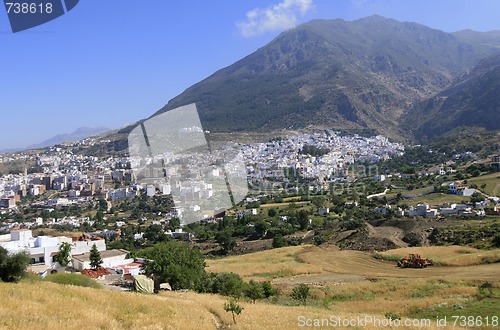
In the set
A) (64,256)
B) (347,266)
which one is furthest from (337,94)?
(64,256)

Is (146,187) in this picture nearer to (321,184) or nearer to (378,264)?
(321,184)

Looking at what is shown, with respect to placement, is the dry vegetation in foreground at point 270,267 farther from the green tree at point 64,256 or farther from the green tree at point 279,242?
the green tree at point 64,256

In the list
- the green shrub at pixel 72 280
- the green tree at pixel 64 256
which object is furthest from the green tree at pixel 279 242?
the green shrub at pixel 72 280

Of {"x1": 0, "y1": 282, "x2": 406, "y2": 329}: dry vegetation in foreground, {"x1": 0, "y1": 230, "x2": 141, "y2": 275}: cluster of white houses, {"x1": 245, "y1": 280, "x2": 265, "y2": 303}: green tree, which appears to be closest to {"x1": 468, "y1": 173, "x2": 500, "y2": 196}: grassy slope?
{"x1": 0, "y1": 230, "x2": 141, "y2": 275}: cluster of white houses

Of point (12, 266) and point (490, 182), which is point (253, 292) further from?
point (490, 182)

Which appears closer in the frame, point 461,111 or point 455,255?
point 455,255

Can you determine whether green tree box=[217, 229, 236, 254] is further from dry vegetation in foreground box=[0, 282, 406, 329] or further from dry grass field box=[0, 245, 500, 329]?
dry vegetation in foreground box=[0, 282, 406, 329]
